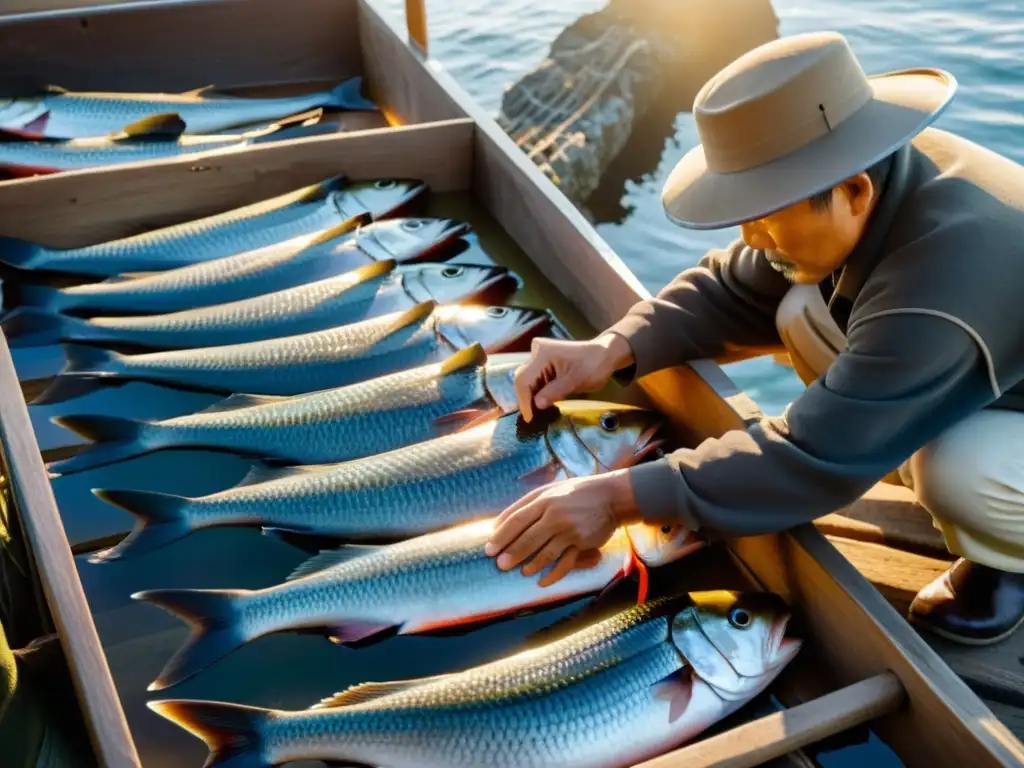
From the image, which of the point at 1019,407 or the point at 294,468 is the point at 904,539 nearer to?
the point at 1019,407

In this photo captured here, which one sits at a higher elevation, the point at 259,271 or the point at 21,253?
the point at 21,253

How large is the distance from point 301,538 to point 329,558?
168 millimetres

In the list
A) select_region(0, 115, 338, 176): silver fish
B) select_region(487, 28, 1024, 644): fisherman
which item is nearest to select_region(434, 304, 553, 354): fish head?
select_region(487, 28, 1024, 644): fisherman

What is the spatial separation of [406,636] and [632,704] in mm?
585

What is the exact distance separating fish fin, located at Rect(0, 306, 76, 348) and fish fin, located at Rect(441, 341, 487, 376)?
1349 millimetres

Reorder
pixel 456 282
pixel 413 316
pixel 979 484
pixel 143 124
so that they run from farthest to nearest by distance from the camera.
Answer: pixel 143 124
pixel 456 282
pixel 413 316
pixel 979 484

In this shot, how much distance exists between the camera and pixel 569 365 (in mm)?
2664

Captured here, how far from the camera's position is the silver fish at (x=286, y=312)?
320cm

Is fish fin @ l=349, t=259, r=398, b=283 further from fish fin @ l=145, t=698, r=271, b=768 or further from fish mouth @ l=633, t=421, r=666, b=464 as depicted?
fish fin @ l=145, t=698, r=271, b=768

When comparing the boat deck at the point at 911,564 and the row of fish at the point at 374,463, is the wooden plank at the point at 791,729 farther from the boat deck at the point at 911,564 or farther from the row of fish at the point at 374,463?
the boat deck at the point at 911,564

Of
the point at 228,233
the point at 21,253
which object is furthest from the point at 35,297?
the point at 228,233

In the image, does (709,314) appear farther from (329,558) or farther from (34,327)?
(34,327)

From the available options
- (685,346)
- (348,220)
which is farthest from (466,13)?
(685,346)

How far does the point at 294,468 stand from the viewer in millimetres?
2615
